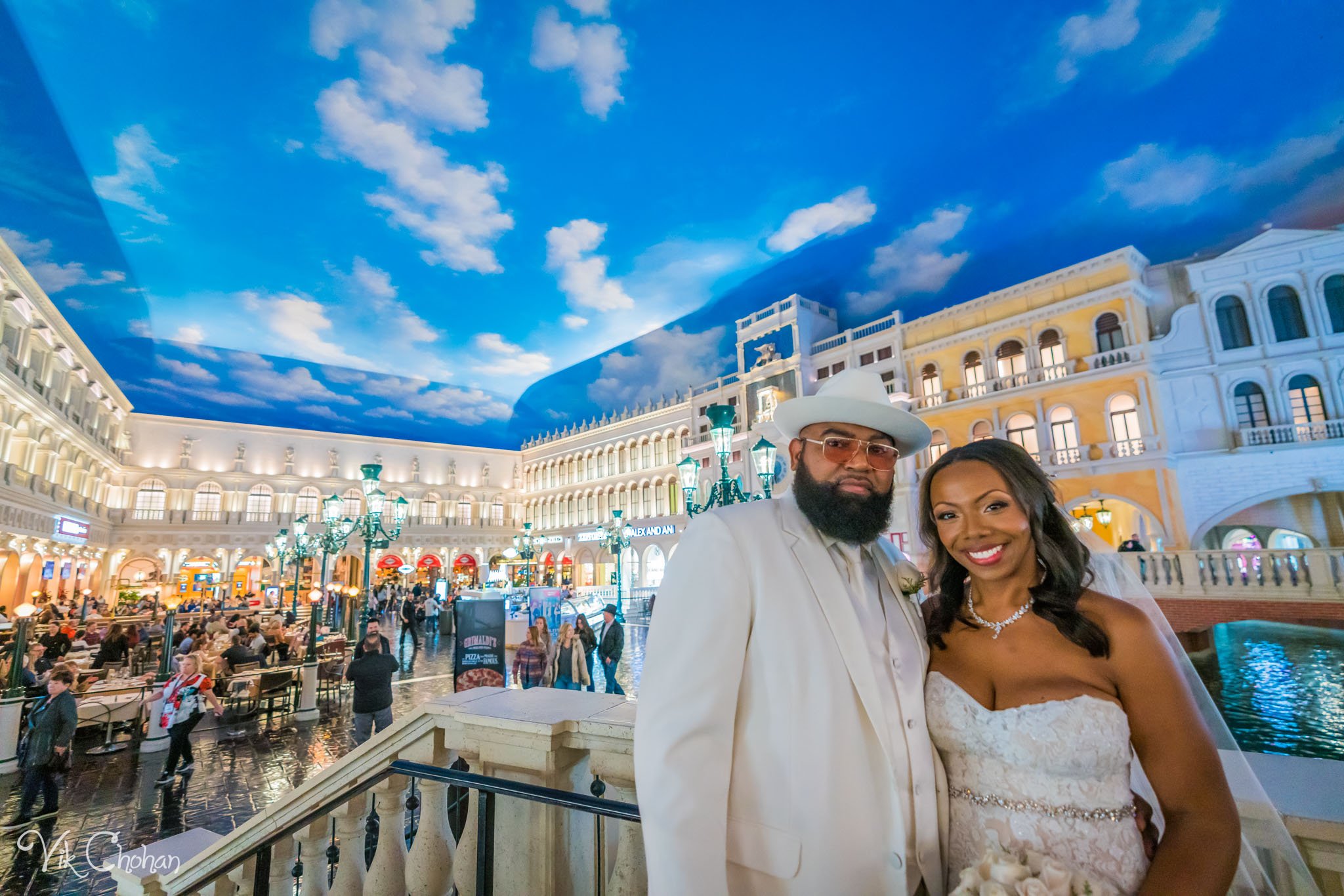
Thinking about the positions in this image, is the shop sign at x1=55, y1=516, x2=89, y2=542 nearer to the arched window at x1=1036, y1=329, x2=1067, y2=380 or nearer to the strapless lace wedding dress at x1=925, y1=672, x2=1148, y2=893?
the strapless lace wedding dress at x1=925, y1=672, x2=1148, y2=893

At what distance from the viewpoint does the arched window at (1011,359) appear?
60.6 feet

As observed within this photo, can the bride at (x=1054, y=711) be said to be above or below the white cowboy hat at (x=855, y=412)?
below

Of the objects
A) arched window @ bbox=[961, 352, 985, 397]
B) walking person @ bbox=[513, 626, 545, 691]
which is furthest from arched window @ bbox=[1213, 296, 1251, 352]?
walking person @ bbox=[513, 626, 545, 691]

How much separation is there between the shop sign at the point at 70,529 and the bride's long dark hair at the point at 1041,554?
29405 millimetres

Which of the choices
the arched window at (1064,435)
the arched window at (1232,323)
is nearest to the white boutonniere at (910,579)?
the arched window at (1064,435)

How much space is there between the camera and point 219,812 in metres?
5.45

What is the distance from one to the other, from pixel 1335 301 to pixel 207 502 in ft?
167

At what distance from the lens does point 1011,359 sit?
18.8 metres

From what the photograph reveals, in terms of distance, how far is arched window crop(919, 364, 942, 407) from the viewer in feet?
66.5

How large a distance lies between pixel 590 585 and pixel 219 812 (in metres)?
31.0

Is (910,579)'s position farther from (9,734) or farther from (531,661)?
(9,734)

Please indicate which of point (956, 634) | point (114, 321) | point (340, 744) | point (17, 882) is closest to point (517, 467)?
point (114, 321)

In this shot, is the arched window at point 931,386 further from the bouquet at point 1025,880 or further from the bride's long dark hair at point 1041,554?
the bouquet at point 1025,880

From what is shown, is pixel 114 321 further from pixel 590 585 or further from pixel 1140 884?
pixel 1140 884
